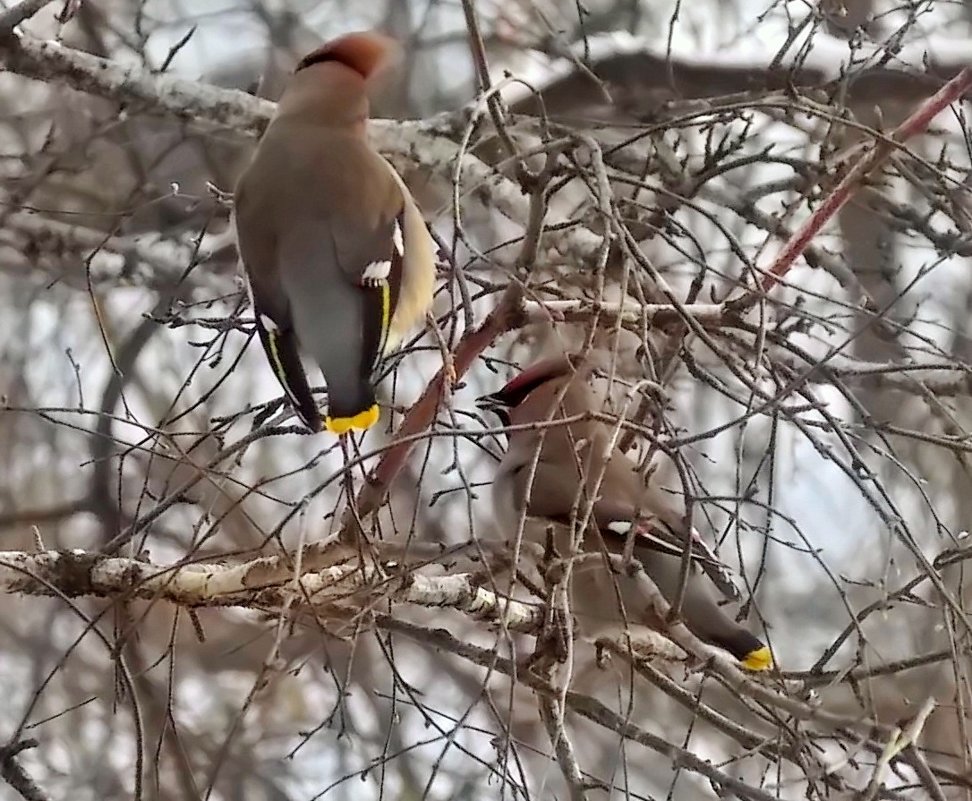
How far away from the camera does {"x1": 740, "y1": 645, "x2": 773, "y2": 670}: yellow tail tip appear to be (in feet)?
6.13

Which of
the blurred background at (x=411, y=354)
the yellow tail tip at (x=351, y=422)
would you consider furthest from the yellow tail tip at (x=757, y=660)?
the blurred background at (x=411, y=354)

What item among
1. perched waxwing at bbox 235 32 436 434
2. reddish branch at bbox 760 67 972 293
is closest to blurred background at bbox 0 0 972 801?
reddish branch at bbox 760 67 972 293

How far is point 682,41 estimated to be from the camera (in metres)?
4.10

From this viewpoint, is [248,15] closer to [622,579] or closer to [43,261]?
[43,261]

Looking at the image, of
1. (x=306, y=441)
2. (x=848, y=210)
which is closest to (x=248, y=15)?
(x=306, y=441)

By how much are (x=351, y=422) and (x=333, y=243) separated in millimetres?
317

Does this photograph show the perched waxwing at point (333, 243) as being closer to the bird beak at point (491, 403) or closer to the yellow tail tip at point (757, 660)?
the bird beak at point (491, 403)

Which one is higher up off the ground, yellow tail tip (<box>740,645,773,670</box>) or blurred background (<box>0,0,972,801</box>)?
blurred background (<box>0,0,972,801</box>)

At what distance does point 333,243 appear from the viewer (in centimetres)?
186

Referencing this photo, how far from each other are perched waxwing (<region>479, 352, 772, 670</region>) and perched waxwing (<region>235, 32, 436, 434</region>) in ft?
0.92

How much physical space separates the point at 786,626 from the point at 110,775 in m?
2.54

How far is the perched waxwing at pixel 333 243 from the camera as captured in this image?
5.81 ft

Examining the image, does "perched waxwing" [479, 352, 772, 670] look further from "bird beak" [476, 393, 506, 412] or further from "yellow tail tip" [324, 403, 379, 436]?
"yellow tail tip" [324, 403, 379, 436]

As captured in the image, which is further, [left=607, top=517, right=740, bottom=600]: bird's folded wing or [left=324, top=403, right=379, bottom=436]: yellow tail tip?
[left=607, top=517, right=740, bottom=600]: bird's folded wing
